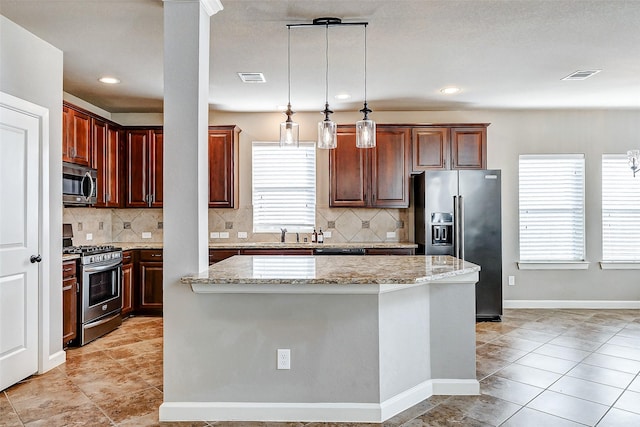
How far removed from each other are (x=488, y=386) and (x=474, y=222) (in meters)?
2.22

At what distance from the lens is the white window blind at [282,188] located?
18.4 ft

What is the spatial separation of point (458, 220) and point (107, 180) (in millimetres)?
4080

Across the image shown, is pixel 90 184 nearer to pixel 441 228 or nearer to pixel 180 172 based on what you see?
pixel 180 172

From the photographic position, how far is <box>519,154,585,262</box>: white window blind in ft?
18.3

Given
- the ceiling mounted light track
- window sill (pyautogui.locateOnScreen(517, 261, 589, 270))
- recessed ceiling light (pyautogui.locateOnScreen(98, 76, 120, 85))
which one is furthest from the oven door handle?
window sill (pyautogui.locateOnScreen(517, 261, 589, 270))

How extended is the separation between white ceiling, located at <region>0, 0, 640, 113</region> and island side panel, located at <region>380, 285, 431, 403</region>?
190cm

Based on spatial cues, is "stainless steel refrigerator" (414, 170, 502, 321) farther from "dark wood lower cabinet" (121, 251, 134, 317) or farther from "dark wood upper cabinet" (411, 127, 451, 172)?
"dark wood lower cabinet" (121, 251, 134, 317)

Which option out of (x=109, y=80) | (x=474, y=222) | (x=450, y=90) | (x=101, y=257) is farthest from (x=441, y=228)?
(x=109, y=80)

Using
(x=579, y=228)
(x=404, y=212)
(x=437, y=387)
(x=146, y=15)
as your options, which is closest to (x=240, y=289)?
(x=437, y=387)

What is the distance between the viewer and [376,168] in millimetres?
5262

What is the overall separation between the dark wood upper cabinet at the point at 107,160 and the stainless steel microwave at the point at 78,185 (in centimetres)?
26

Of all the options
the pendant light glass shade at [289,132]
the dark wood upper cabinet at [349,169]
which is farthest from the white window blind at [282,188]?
the pendant light glass shade at [289,132]

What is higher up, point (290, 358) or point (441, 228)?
point (441, 228)

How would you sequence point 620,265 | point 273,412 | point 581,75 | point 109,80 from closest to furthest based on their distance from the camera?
1. point 273,412
2. point 581,75
3. point 109,80
4. point 620,265
